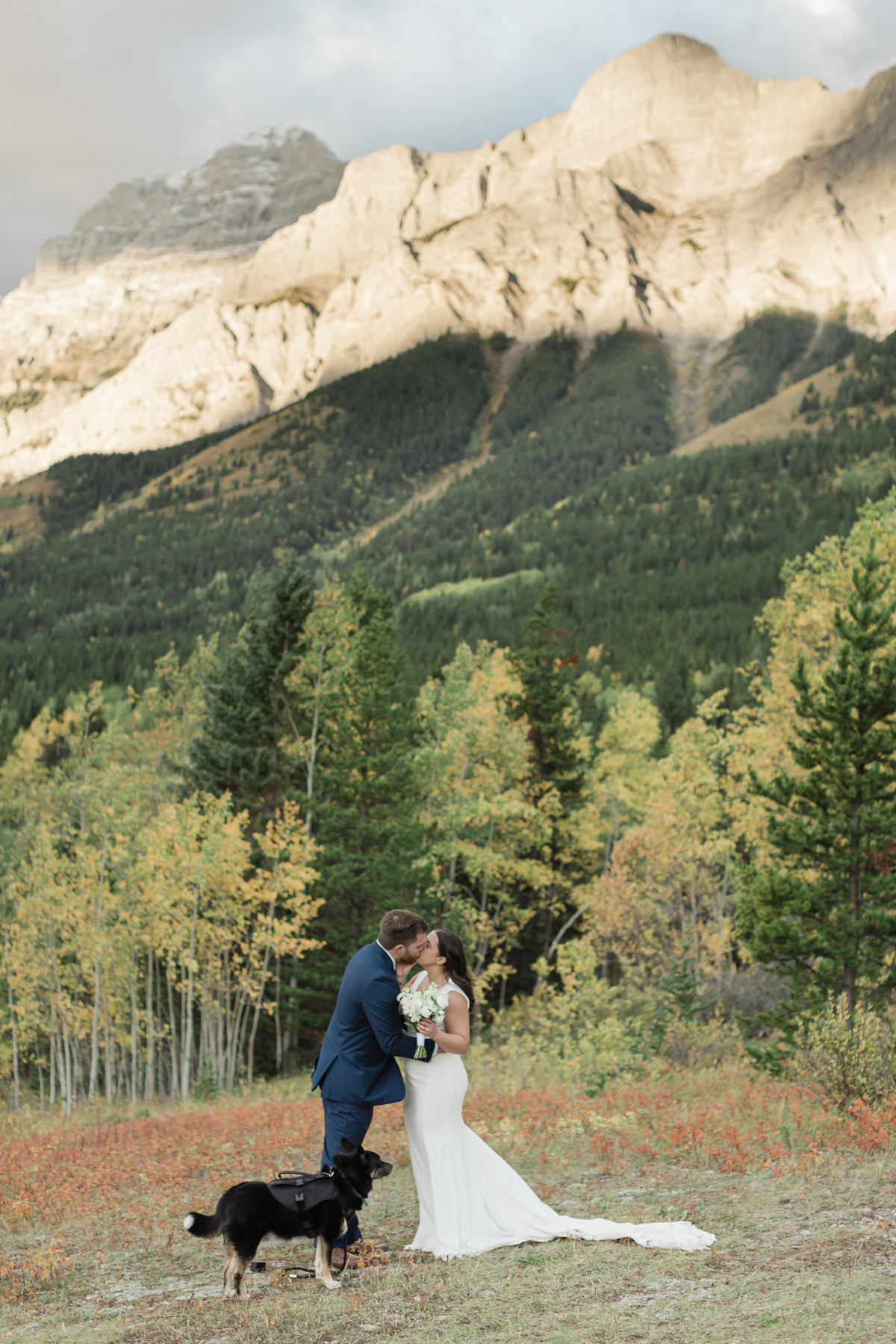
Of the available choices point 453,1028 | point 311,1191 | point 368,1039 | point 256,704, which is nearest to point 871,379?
point 256,704

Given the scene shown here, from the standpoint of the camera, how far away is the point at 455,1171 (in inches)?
285

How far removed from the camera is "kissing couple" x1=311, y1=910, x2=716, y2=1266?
6.95m

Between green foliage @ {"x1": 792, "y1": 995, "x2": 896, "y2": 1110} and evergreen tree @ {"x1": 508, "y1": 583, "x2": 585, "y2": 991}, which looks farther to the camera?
evergreen tree @ {"x1": 508, "y1": 583, "x2": 585, "y2": 991}

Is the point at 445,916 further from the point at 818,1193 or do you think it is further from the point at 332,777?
the point at 818,1193

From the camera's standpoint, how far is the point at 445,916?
96.4ft

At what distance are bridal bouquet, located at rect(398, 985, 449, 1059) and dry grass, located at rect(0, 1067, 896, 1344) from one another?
1.59 meters

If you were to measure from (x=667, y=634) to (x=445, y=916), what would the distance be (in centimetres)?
7761

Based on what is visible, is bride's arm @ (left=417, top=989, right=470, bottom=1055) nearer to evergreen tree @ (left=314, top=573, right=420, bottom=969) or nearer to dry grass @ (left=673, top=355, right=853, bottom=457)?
evergreen tree @ (left=314, top=573, right=420, bottom=969)

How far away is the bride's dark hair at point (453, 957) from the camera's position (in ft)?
24.0

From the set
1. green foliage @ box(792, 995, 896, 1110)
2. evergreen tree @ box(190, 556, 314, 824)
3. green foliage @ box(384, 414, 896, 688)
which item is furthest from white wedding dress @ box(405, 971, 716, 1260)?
green foliage @ box(384, 414, 896, 688)

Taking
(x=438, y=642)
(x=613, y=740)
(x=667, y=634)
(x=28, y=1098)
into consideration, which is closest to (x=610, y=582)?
(x=667, y=634)

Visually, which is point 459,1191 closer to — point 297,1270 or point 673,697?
point 297,1270

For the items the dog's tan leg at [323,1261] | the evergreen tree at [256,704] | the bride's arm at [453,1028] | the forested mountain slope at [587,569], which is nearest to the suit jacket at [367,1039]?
the bride's arm at [453,1028]

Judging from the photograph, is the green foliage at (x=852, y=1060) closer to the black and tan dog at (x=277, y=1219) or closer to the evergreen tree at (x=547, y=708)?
the black and tan dog at (x=277, y=1219)
